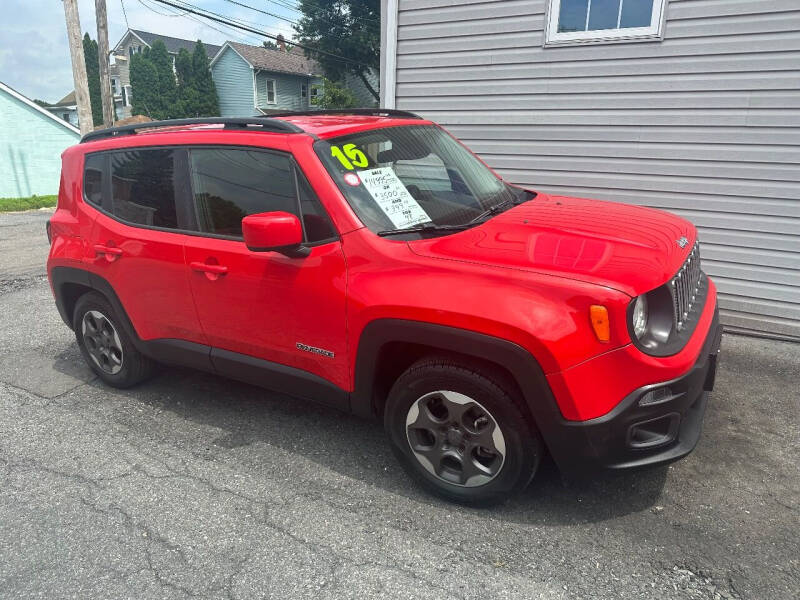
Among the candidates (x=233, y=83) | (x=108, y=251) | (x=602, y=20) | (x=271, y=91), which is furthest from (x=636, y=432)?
(x=271, y=91)

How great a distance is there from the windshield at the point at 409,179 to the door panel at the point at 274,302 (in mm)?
323

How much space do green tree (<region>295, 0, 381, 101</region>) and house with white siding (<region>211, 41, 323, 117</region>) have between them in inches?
94.6

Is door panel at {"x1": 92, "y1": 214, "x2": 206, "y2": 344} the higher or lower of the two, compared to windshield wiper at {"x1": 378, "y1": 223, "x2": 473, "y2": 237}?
lower

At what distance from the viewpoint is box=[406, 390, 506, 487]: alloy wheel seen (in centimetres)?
256

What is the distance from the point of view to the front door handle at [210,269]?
3.11 metres

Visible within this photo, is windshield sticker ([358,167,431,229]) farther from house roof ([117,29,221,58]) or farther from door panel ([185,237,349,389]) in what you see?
house roof ([117,29,221,58])

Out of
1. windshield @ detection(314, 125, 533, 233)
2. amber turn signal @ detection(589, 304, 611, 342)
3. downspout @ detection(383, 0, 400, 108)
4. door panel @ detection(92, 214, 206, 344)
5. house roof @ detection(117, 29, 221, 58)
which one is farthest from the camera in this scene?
house roof @ detection(117, 29, 221, 58)

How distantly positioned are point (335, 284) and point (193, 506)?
1.29 meters

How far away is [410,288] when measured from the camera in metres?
2.53

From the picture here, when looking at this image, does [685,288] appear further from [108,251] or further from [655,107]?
[108,251]

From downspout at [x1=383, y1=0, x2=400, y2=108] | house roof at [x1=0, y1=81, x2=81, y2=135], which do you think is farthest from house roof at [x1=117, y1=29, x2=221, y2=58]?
downspout at [x1=383, y1=0, x2=400, y2=108]

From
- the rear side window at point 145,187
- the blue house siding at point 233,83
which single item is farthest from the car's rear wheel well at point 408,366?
the blue house siding at point 233,83

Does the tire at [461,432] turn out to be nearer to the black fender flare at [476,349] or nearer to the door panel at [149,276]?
the black fender flare at [476,349]

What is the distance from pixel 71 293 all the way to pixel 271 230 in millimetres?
2372
